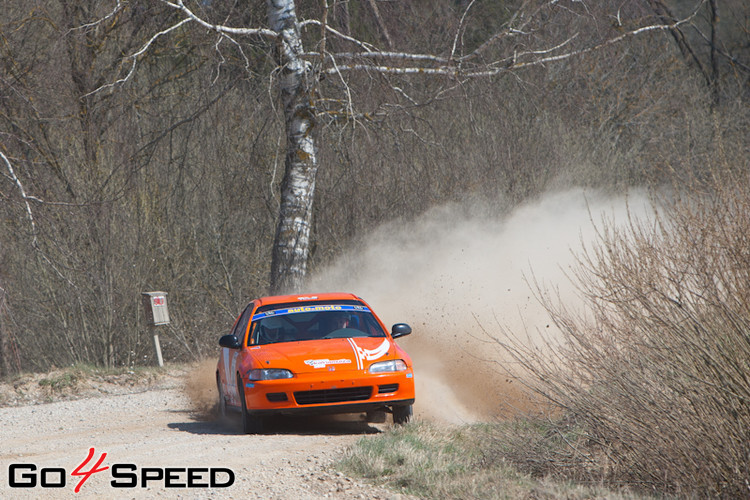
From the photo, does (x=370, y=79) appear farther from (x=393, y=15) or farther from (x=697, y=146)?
(x=697, y=146)

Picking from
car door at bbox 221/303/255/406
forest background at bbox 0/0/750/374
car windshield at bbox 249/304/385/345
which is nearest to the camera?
car door at bbox 221/303/255/406

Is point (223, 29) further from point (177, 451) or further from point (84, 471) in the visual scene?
point (84, 471)

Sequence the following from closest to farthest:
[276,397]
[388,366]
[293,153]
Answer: [276,397]
[388,366]
[293,153]

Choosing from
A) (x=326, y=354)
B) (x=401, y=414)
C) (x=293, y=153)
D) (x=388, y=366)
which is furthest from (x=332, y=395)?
(x=293, y=153)

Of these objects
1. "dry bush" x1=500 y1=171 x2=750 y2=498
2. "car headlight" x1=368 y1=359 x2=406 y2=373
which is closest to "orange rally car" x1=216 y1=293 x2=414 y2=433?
"car headlight" x1=368 y1=359 x2=406 y2=373

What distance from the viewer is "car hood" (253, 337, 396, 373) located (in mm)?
9734

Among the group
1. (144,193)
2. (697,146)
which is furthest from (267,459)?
(697,146)

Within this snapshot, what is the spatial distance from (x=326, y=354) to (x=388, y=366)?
69 cm

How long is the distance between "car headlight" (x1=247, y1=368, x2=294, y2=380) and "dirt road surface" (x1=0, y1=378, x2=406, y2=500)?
2.02 ft

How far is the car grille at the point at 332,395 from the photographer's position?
379 inches

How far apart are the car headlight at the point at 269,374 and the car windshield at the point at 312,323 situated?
2.97 feet

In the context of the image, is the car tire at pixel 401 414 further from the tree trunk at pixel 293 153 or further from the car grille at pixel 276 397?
the tree trunk at pixel 293 153

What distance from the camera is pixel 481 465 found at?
7883mm
